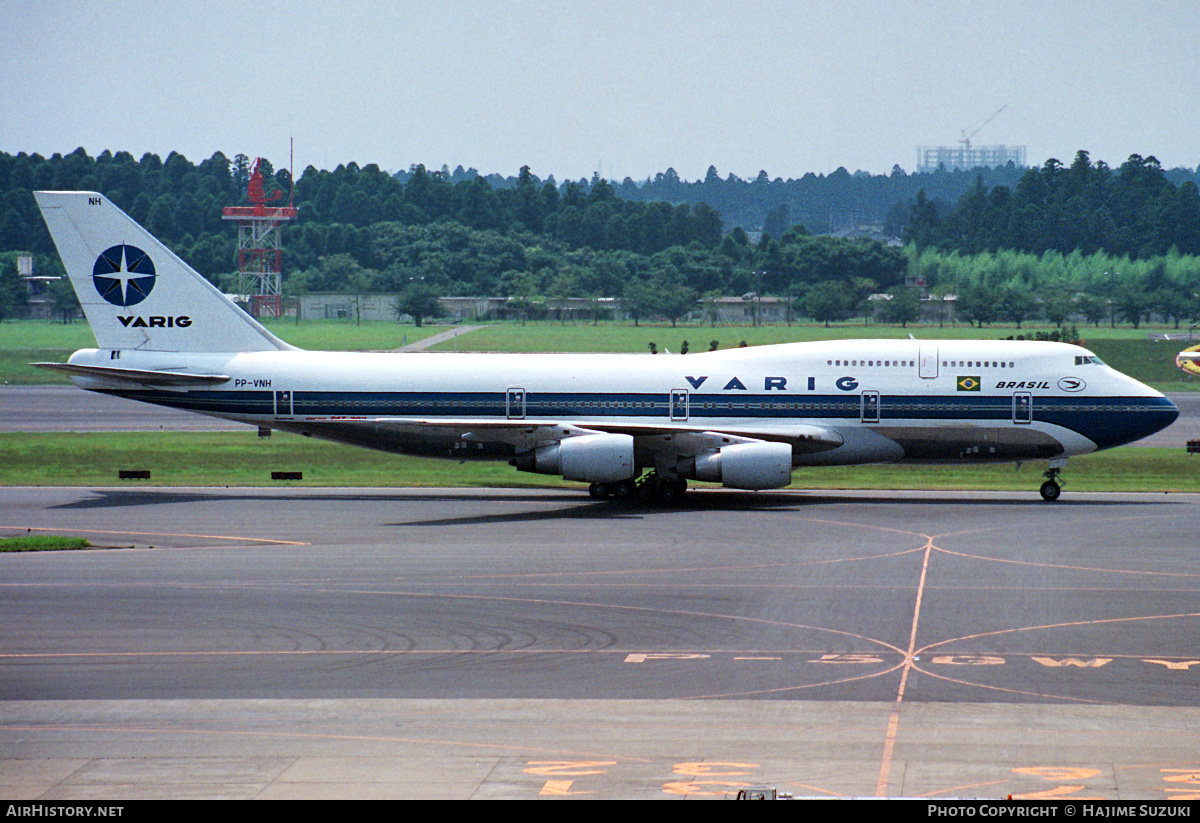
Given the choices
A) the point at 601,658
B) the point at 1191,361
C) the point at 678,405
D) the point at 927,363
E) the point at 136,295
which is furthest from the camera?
the point at 1191,361

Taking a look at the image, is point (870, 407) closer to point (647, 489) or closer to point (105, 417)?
point (647, 489)

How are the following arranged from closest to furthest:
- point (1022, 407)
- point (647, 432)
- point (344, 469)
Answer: point (647, 432), point (1022, 407), point (344, 469)

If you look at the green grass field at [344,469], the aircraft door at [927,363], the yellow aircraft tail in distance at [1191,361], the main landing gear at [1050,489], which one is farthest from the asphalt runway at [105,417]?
the aircraft door at [927,363]

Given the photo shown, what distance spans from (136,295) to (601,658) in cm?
3000

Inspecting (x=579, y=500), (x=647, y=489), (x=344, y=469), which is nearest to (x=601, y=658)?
(x=647, y=489)

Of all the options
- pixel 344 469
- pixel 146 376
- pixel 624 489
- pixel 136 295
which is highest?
pixel 136 295

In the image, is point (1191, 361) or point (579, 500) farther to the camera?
point (1191, 361)

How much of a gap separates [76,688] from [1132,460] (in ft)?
159

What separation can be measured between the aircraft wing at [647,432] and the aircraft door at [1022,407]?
19.8ft

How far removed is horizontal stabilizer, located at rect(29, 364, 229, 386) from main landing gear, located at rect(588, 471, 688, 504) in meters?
→ 13.6

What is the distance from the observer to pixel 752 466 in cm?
4128

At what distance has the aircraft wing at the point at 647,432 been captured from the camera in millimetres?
42000

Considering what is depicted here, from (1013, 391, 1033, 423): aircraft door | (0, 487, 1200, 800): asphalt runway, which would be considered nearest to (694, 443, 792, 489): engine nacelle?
(0, 487, 1200, 800): asphalt runway
